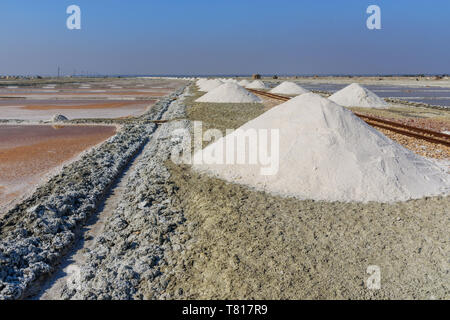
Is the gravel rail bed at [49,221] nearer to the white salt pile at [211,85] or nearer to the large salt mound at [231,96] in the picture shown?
the large salt mound at [231,96]

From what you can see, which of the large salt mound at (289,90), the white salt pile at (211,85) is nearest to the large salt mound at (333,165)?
the large salt mound at (289,90)

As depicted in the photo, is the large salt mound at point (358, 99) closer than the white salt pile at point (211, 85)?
Yes

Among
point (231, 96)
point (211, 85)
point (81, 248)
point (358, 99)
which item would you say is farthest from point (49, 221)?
point (211, 85)

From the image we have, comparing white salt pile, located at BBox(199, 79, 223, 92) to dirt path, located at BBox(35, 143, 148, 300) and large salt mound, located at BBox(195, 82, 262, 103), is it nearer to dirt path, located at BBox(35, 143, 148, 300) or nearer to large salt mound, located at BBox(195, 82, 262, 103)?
large salt mound, located at BBox(195, 82, 262, 103)

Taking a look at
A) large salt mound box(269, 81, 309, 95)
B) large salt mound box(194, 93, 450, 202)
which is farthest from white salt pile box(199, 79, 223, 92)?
large salt mound box(194, 93, 450, 202)
